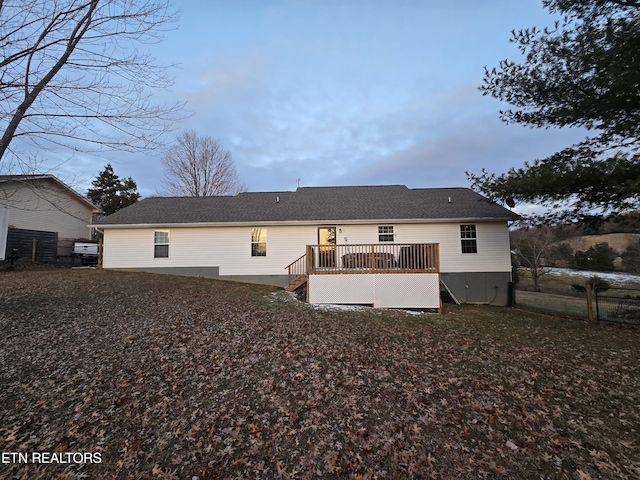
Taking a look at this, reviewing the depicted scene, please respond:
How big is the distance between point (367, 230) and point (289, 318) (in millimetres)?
6640

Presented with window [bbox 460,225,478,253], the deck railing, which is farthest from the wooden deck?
window [bbox 460,225,478,253]

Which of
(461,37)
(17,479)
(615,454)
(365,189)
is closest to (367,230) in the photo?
(365,189)

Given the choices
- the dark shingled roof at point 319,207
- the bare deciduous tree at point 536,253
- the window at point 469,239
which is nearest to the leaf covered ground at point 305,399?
the window at point 469,239

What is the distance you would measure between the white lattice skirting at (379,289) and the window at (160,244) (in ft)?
25.4

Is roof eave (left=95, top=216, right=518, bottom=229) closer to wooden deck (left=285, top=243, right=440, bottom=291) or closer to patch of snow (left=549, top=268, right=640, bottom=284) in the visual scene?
wooden deck (left=285, top=243, right=440, bottom=291)

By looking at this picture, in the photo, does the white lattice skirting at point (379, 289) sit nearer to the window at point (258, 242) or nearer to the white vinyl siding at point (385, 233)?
the white vinyl siding at point (385, 233)

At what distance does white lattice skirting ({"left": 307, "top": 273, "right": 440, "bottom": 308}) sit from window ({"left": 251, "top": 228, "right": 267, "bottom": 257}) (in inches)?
171

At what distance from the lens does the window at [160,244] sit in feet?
43.7

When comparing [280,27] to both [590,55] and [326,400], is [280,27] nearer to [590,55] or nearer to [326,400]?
[590,55]

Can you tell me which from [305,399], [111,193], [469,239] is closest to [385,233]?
[469,239]

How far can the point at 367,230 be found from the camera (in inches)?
504

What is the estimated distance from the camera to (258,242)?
1312cm

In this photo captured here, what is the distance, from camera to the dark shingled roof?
41.8 ft

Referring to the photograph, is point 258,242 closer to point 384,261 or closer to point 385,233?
point 385,233
